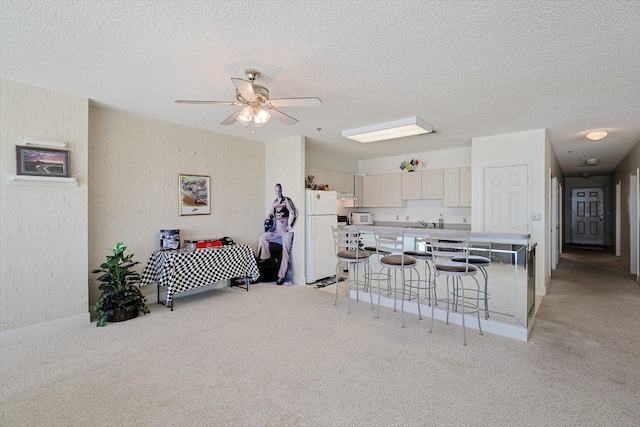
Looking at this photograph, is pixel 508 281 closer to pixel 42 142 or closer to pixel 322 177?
pixel 322 177

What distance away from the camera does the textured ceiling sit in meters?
1.92

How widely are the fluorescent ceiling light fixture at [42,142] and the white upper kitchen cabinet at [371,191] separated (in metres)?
5.55

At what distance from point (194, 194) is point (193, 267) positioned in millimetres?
1227

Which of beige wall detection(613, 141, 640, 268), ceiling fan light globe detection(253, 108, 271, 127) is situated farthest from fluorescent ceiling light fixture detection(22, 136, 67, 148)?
beige wall detection(613, 141, 640, 268)

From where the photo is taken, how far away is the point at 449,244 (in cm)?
309

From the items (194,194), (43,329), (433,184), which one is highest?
(433,184)

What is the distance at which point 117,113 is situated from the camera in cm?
394

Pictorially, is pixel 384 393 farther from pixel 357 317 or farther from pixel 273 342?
pixel 357 317

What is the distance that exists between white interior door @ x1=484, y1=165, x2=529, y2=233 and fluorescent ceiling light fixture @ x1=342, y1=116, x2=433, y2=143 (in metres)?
1.46

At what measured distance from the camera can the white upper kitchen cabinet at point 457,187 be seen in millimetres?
5883

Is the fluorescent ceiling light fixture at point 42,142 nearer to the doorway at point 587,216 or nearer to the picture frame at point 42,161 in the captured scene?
the picture frame at point 42,161

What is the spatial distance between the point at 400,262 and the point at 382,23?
2.36m

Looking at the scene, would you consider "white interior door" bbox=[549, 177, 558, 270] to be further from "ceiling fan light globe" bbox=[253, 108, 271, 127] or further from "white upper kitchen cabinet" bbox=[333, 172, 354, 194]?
"ceiling fan light globe" bbox=[253, 108, 271, 127]

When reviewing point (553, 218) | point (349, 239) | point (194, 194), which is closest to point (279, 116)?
point (349, 239)
